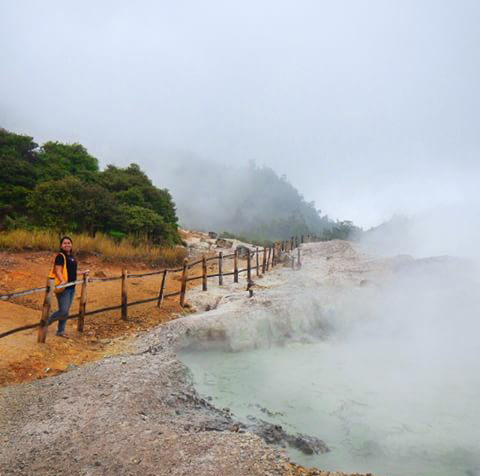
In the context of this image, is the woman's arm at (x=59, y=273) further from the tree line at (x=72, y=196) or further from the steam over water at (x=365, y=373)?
the tree line at (x=72, y=196)

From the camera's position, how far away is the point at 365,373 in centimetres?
630

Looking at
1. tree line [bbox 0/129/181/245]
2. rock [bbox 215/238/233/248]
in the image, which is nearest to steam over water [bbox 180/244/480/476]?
tree line [bbox 0/129/181/245]

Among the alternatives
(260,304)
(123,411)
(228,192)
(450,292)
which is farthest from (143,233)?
(228,192)

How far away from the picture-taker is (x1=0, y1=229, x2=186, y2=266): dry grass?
38.2 ft

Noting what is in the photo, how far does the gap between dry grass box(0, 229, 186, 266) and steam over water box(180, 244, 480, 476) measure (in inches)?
254

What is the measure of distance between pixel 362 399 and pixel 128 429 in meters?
3.35

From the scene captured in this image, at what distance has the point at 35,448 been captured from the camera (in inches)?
124

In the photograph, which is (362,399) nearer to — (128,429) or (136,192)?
(128,429)

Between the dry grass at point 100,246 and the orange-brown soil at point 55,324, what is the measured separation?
18.3 inches

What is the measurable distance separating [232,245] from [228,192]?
203ft

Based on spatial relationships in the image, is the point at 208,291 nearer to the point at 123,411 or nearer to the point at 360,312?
the point at 360,312

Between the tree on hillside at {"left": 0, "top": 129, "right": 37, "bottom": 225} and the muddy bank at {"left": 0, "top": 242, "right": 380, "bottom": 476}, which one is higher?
the tree on hillside at {"left": 0, "top": 129, "right": 37, "bottom": 225}

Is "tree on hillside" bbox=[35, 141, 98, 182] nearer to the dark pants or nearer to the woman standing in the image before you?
the woman standing

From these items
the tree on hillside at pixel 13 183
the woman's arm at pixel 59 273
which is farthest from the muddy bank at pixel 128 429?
the tree on hillside at pixel 13 183
